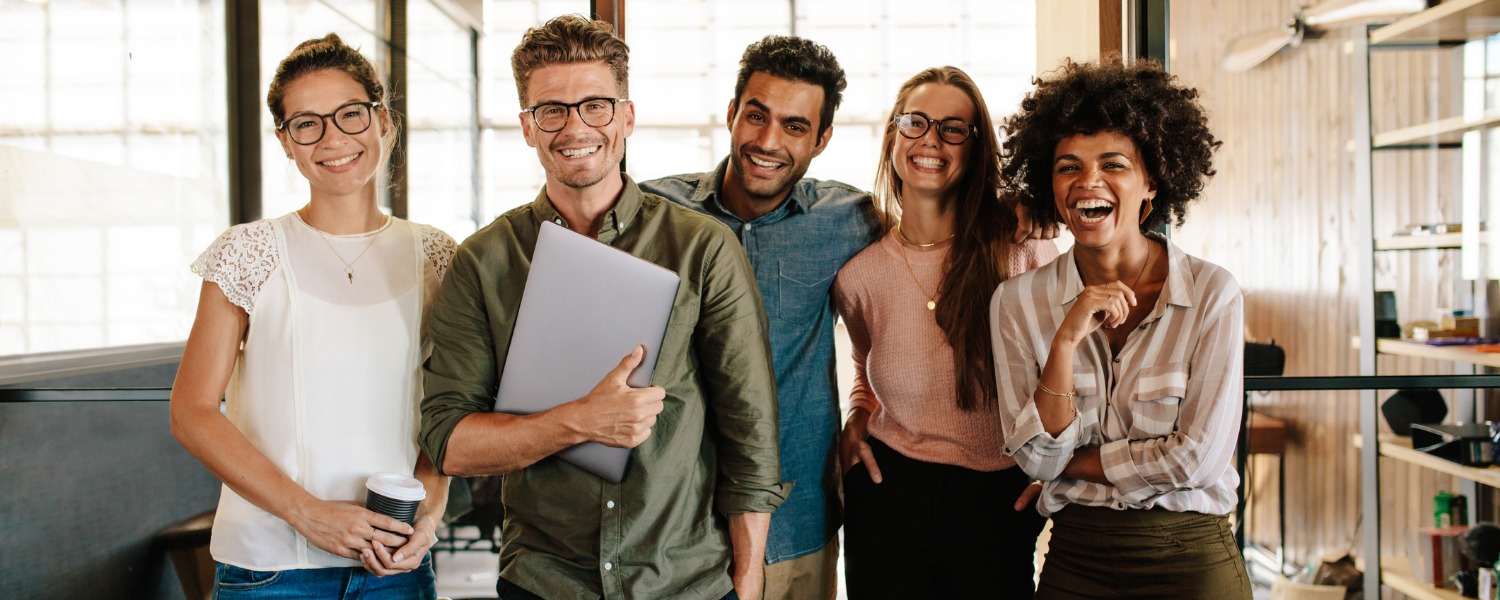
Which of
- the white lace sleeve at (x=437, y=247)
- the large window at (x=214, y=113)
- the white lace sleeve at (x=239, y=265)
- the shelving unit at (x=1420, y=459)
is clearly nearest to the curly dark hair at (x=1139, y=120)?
the large window at (x=214, y=113)

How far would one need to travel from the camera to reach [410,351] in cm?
161

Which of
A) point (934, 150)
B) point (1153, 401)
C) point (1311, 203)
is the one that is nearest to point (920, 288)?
point (934, 150)

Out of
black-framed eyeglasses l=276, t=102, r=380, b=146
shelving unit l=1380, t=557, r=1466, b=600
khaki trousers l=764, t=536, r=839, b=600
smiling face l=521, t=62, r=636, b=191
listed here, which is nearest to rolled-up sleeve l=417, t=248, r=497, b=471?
smiling face l=521, t=62, r=636, b=191

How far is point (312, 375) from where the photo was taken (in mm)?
1547

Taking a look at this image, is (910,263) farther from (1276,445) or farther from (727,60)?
(1276,445)

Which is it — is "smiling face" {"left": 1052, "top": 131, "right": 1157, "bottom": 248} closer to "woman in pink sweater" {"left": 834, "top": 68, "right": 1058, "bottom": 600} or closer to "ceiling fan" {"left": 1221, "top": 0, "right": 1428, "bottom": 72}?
"woman in pink sweater" {"left": 834, "top": 68, "right": 1058, "bottom": 600}

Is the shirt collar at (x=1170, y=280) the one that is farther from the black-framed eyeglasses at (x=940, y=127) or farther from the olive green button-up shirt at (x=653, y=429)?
the olive green button-up shirt at (x=653, y=429)

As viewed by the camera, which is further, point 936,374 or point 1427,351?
point 1427,351

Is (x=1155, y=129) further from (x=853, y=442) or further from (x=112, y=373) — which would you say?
(x=112, y=373)

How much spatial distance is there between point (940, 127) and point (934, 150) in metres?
0.05

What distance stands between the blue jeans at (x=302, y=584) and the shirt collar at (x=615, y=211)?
0.68 meters

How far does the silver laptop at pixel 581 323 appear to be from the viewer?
1.39 meters

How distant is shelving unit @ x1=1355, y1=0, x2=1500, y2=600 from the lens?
106 inches

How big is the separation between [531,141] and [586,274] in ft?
0.99
